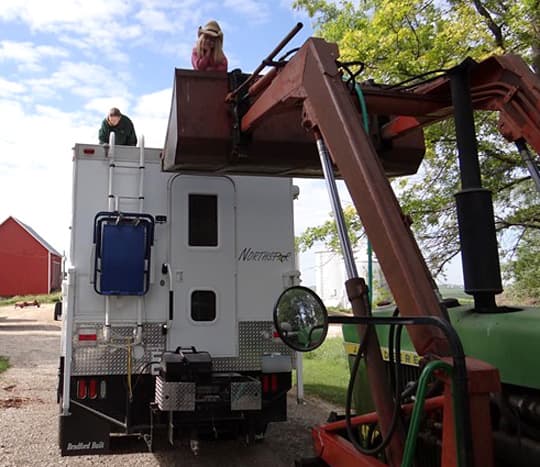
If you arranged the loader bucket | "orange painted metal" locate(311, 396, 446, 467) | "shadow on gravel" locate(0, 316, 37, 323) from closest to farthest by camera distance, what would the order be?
"orange painted metal" locate(311, 396, 446, 467) → the loader bucket → "shadow on gravel" locate(0, 316, 37, 323)

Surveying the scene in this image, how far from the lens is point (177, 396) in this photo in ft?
17.1

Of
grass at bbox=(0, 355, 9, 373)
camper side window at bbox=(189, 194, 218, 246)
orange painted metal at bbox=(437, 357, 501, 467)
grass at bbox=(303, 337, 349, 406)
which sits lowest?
grass at bbox=(303, 337, 349, 406)

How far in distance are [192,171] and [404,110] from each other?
2.42 meters

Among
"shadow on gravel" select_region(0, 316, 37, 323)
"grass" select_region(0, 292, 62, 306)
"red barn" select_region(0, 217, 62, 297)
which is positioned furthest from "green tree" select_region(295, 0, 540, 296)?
"red barn" select_region(0, 217, 62, 297)

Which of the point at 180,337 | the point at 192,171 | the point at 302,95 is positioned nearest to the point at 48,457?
the point at 180,337

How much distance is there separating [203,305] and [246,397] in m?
1.22

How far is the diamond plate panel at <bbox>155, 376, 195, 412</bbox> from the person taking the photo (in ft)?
17.0

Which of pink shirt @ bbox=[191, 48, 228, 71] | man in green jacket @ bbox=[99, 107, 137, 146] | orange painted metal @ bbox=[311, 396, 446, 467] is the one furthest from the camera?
man in green jacket @ bbox=[99, 107, 137, 146]

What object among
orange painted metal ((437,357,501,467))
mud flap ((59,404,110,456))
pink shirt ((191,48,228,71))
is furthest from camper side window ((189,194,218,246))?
orange painted metal ((437,357,501,467))

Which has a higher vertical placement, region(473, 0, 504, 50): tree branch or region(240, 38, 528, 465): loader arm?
region(473, 0, 504, 50): tree branch

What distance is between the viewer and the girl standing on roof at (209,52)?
5617 millimetres

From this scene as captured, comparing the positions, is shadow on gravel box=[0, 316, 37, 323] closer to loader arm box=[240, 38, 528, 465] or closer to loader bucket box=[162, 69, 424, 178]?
loader bucket box=[162, 69, 424, 178]

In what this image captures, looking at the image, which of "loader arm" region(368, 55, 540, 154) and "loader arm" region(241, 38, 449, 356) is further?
"loader arm" region(368, 55, 540, 154)

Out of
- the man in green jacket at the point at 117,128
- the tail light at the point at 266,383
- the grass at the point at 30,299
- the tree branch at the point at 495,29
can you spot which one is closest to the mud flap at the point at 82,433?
the tail light at the point at 266,383
